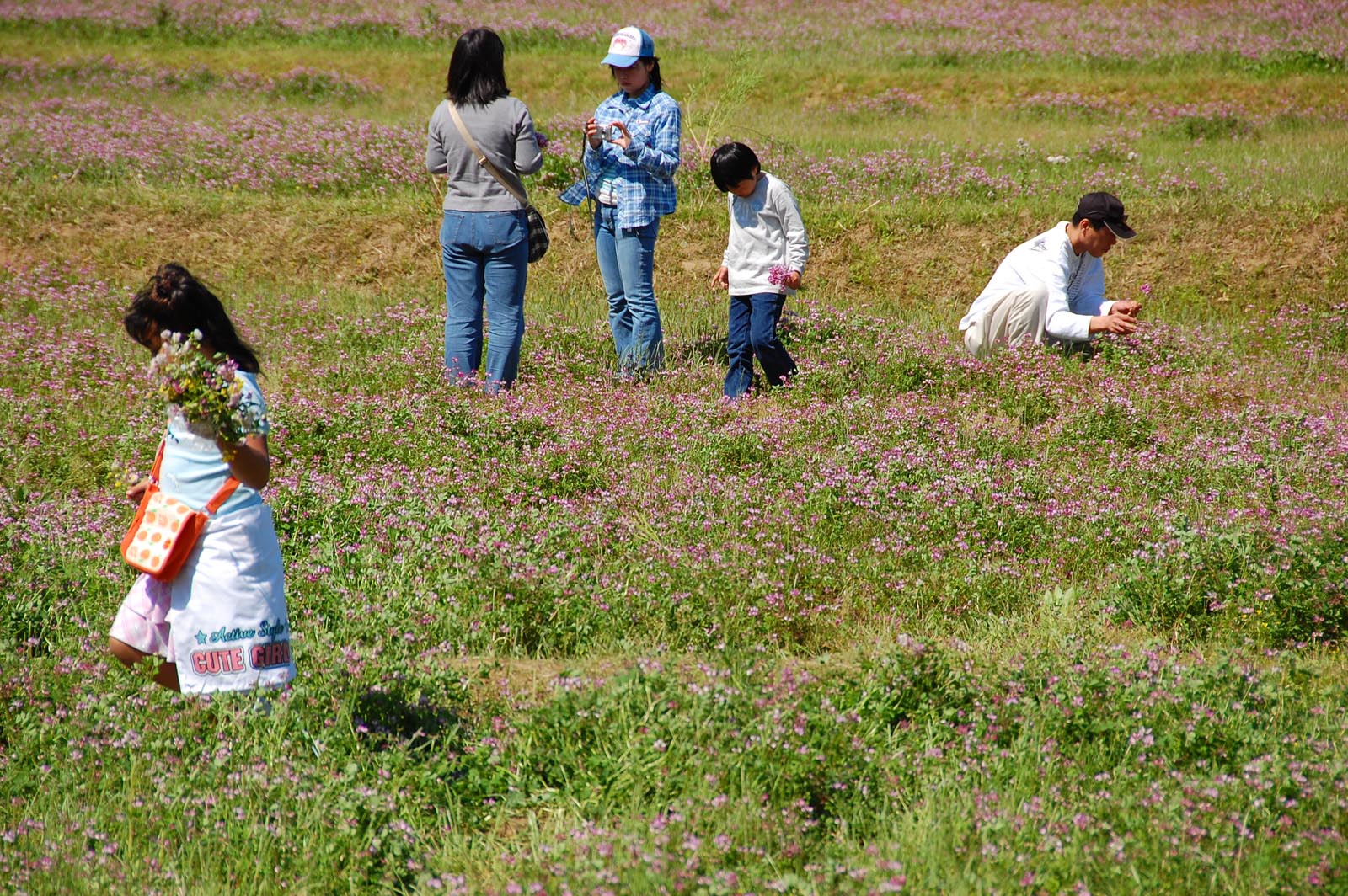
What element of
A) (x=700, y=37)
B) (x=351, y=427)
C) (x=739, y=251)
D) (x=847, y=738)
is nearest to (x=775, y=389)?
(x=739, y=251)

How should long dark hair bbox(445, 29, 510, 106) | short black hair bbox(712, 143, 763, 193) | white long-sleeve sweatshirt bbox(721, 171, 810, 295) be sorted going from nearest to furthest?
long dark hair bbox(445, 29, 510, 106) → short black hair bbox(712, 143, 763, 193) → white long-sleeve sweatshirt bbox(721, 171, 810, 295)

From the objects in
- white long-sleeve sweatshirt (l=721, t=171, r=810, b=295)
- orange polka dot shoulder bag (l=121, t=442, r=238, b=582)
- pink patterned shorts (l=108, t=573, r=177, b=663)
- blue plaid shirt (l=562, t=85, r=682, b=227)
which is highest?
blue plaid shirt (l=562, t=85, r=682, b=227)

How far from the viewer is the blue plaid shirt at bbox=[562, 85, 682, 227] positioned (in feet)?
27.5

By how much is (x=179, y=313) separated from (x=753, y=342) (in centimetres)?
481

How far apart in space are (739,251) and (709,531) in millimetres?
2925

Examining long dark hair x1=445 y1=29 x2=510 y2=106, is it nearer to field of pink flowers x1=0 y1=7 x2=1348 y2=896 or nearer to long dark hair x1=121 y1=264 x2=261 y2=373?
field of pink flowers x1=0 y1=7 x2=1348 y2=896

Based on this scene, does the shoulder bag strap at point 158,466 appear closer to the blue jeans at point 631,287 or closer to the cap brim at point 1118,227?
the blue jeans at point 631,287

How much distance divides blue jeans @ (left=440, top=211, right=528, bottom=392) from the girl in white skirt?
13.1 ft

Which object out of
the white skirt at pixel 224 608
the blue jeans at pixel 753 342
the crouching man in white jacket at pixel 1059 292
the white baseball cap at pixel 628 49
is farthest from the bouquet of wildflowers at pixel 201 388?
the crouching man in white jacket at pixel 1059 292

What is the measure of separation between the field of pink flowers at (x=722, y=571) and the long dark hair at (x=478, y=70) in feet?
6.50

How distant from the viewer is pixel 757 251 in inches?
326

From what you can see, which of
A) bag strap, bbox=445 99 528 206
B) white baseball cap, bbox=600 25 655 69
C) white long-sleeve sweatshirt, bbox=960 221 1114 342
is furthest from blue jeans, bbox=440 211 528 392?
white long-sleeve sweatshirt, bbox=960 221 1114 342

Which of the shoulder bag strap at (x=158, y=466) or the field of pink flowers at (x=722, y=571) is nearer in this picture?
the field of pink flowers at (x=722, y=571)

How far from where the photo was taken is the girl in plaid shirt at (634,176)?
836 cm
